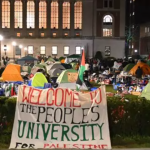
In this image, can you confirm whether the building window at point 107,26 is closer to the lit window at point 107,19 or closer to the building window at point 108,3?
the lit window at point 107,19

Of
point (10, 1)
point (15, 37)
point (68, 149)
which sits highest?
point (10, 1)

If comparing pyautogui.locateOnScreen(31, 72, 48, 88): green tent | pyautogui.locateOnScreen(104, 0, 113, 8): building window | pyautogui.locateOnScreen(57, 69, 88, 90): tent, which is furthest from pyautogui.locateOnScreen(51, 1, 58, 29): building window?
pyautogui.locateOnScreen(31, 72, 48, 88): green tent

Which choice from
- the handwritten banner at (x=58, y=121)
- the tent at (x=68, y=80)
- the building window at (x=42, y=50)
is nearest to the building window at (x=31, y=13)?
the building window at (x=42, y=50)

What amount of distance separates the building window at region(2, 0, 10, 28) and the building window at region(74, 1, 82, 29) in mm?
12502

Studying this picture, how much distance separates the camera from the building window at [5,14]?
6519 centimetres

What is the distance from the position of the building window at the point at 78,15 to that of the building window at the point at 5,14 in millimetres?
12502

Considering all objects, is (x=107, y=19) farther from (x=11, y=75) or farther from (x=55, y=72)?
(x=11, y=75)

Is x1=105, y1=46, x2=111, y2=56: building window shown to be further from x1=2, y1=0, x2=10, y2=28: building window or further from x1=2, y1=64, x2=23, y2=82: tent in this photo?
x1=2, y1=64, x2=23, y2=82: tent

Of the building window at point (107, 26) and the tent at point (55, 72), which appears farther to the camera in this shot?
the building window at point (107, 26)

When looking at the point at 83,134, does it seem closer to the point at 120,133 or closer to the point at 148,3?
the point at 120,133

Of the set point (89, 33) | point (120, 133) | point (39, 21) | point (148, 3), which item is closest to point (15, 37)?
point (39, 21)

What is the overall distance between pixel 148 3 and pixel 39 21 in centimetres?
2901

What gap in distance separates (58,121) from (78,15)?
195ft

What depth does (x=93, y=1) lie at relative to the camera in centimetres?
6644
